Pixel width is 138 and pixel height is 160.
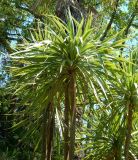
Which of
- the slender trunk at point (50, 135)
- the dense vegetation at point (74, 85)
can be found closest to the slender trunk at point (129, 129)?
the dense vegetation at point (74, 85)

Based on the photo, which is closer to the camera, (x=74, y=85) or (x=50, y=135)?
(x=74, y=85)

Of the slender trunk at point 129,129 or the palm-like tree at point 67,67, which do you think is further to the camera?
the slender trunk at point 129,129

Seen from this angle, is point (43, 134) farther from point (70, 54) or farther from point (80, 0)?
point (80, 0)

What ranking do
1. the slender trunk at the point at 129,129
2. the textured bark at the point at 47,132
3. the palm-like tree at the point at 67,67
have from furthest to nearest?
the slender trunk at the point at 129,129 → the textured bark at the point at 47,132 → the palm-like tree at the point at 67,67

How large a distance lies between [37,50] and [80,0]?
387 cm

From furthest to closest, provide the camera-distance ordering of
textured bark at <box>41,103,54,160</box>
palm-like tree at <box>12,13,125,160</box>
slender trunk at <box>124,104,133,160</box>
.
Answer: slender trunk at <box>124,104,133,160</box> → textured bark at <box>41,103,54,160</box> → palm-like tree at <box>12,13,125,160</box>

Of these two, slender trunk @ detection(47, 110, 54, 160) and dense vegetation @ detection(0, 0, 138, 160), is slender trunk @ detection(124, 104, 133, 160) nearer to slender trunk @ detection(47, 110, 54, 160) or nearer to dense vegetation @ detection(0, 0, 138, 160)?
dense vegetation @ detection(0, 0, 138, 160)

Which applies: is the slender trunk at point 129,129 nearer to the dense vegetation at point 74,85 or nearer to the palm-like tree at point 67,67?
the dense vegetation at point 74,85

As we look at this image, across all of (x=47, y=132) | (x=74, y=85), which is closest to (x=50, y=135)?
(x=47, y=132)

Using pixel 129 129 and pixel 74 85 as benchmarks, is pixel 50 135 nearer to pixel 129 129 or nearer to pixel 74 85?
pixel 74 85

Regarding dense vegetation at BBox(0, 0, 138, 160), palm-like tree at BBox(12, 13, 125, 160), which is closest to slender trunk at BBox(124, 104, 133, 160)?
dense vegetation at BBox(0, 0, 138, 160)

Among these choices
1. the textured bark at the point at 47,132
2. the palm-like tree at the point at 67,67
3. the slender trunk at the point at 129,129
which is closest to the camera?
the palm-like tree at the point at 67,67

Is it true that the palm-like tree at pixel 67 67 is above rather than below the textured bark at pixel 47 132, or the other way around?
above

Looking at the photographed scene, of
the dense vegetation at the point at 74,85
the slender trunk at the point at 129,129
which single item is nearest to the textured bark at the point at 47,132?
the dense vegetation at the point at 74,85
